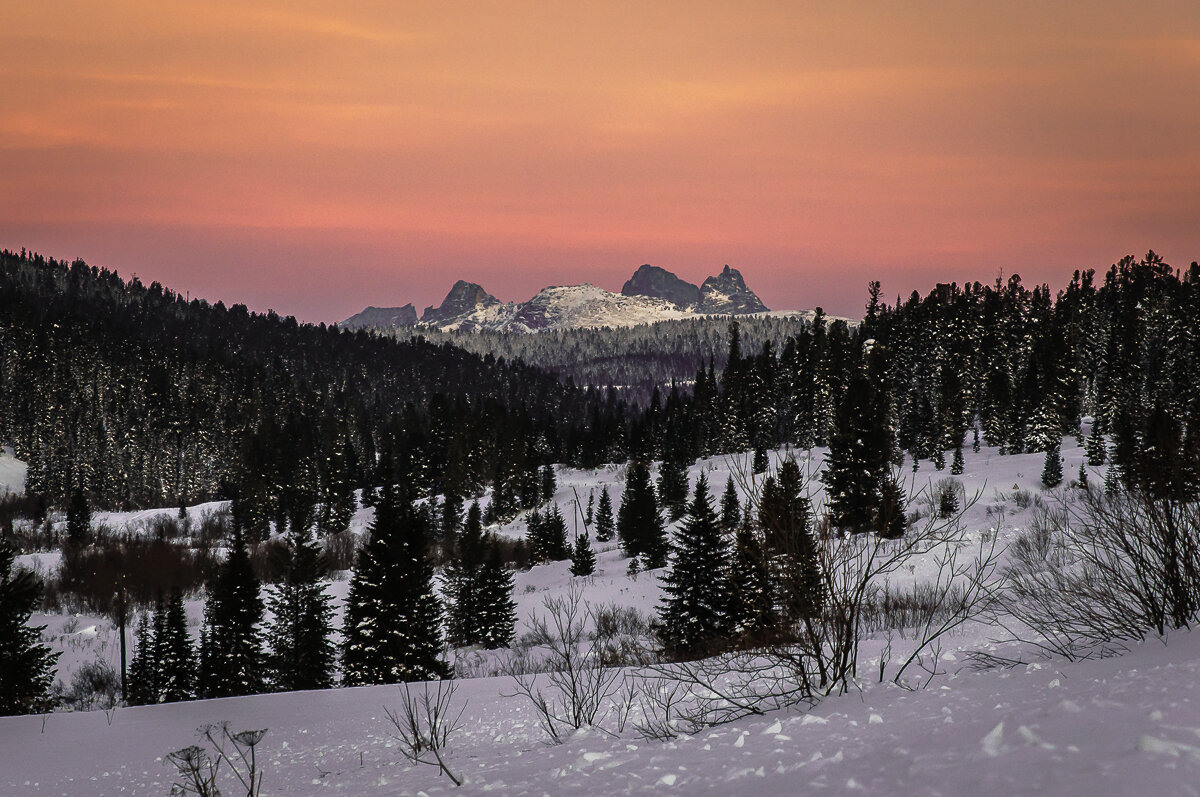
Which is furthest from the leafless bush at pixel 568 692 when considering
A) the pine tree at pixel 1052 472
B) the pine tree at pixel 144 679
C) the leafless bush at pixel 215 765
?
the pine tree at pixel 1052 472

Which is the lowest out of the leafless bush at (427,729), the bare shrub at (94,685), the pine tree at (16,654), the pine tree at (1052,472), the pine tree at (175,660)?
the bare shrub at (94,685)

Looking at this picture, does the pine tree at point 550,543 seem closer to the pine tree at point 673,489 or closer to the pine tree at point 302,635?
the pine tree at point 673,489

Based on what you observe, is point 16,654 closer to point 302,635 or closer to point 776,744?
point 302,635

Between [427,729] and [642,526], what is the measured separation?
50.4 metres

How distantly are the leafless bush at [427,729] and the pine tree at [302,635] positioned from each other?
16661mm

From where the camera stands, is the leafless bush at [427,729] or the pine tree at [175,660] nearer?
the leafless bush at [427,729]

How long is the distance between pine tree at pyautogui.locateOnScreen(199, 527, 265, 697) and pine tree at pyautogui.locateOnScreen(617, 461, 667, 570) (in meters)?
29.7

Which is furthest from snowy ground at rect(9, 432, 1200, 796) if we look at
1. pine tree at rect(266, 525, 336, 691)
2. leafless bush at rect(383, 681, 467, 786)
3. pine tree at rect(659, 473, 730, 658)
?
pine tree at rect(266, 525, 336, 691)

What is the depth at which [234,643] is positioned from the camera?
3425 centimetres

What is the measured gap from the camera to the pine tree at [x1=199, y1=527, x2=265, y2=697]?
110 ft

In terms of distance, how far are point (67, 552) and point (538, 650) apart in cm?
7131

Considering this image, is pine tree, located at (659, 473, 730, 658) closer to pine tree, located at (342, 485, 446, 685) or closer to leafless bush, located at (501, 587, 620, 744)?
pine tree, located at (342, 485, 446, 685)

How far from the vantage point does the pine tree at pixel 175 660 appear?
34656 mm

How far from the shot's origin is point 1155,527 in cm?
1108
